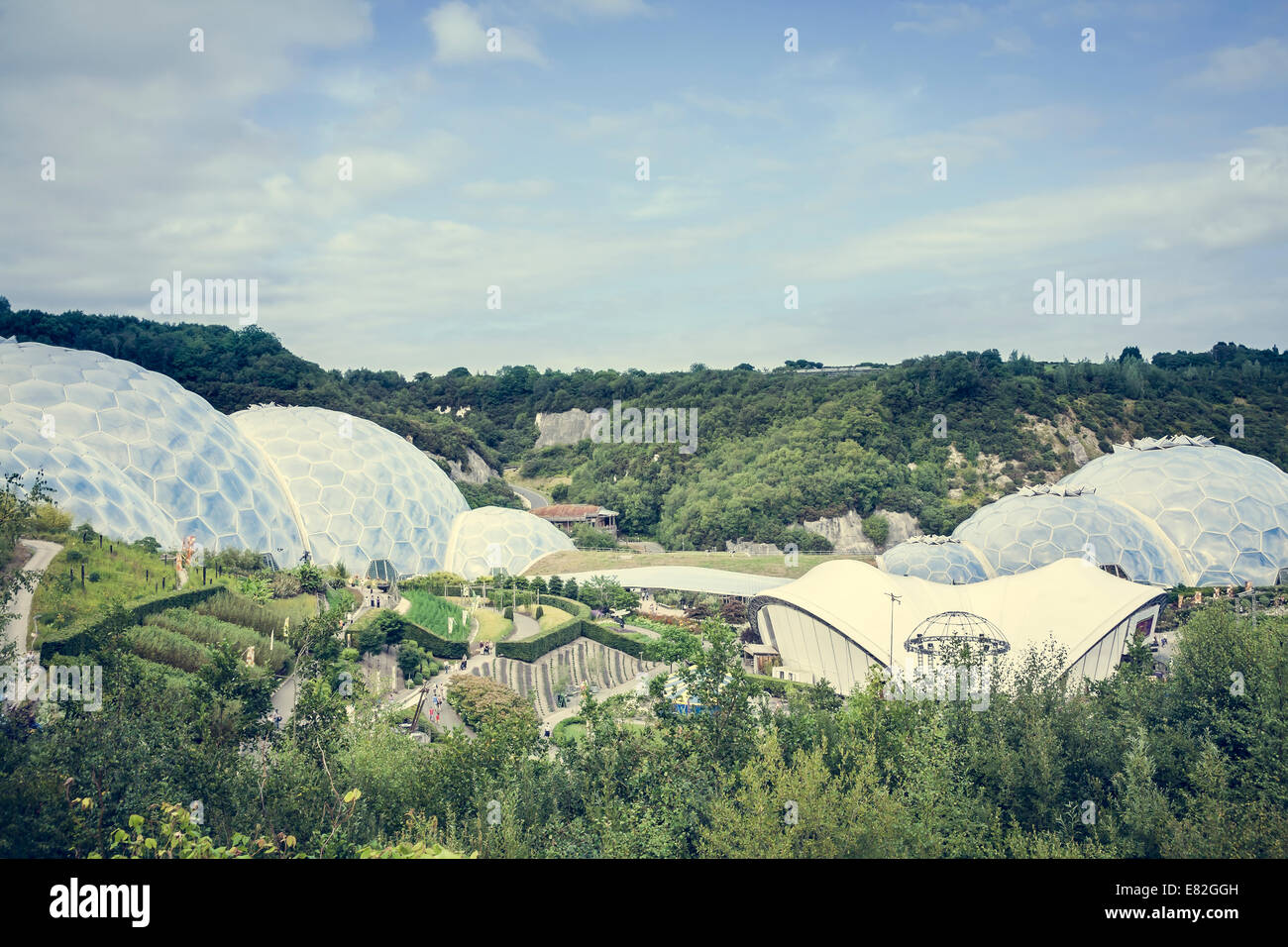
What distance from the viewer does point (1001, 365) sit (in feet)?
253

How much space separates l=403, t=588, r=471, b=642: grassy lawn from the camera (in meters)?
29.4

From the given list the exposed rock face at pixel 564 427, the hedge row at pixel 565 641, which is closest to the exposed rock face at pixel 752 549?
the hedge row at pixel 565 641

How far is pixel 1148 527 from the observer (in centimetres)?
4516

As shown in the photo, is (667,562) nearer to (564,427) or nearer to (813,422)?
(813,422)

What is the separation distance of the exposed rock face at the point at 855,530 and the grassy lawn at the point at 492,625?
26610 millimetres

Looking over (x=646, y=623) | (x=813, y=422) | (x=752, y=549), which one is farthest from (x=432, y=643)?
(x=813, y=422)

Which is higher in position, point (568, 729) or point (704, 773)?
point (704, 773)

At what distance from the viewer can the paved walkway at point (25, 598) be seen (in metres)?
18.1

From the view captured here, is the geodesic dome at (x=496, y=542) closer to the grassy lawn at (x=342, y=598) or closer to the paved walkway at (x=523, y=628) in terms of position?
the paved walkway at (x=523, y=628)

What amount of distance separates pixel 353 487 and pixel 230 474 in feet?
21.2

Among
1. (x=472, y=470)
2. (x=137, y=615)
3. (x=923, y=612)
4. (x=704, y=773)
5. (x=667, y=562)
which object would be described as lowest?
(x=704, y=773)
